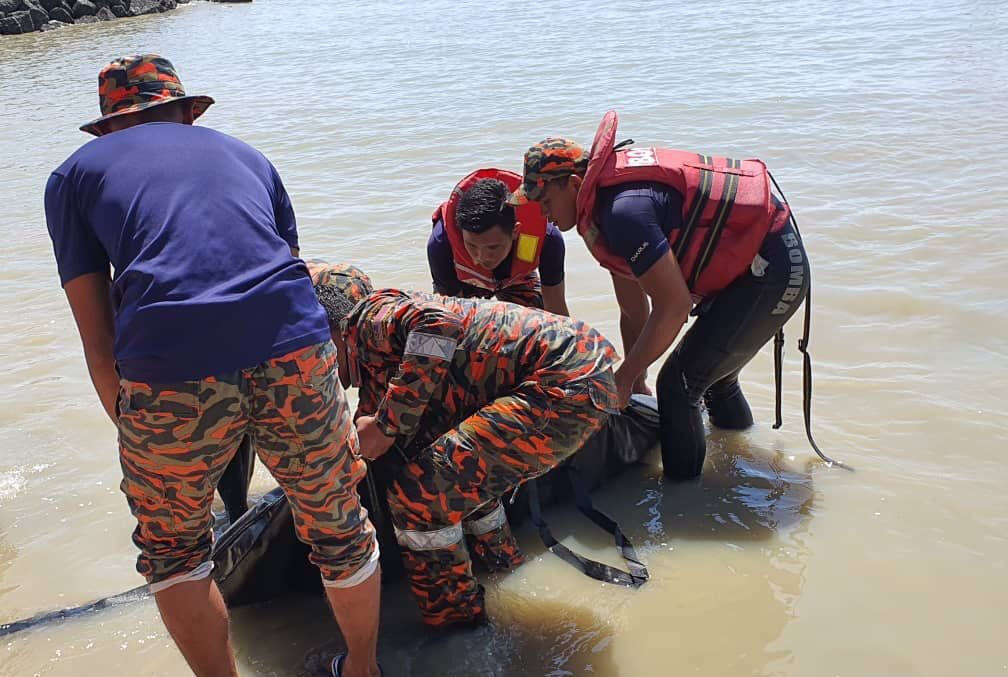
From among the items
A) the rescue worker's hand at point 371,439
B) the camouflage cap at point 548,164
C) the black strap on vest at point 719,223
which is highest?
the camouflage cap at point 548,164

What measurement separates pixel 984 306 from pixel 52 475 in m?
4.89

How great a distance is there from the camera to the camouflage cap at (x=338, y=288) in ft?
8.65

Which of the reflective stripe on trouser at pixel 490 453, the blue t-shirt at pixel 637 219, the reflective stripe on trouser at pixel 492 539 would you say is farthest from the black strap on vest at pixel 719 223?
the reflective stripe on trouser at pixel 492 539

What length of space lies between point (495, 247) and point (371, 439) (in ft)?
3.66

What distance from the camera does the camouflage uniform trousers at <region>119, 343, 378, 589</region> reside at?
2.11 meters

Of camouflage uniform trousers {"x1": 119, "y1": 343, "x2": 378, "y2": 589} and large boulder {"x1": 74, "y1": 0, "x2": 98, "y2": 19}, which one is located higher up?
camouflage uniform trousers {"x1": 119, "y1": 343, "x2": 378, "y2": 589}

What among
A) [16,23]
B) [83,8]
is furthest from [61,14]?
[16,23]

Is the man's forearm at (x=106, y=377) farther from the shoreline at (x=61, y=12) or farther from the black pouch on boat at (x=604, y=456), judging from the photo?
the shoreline at (x=61, y=12)

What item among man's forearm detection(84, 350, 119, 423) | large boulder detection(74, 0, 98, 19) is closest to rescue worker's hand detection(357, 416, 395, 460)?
man's forearm detection(84, 350, 119, 423)

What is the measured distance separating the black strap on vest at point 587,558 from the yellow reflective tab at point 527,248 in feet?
2.84

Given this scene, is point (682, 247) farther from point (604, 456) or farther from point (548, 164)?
point (604, 456)

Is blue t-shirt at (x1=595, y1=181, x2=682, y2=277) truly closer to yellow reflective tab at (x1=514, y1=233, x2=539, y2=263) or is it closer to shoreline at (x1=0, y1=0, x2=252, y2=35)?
yellow reflective tab at (x1=514, y1=233, x2=539, y2=263)

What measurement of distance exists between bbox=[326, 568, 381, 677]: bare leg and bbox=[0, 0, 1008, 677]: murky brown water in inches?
9.2

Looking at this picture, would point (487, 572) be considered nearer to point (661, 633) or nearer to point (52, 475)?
point (661, 633)
